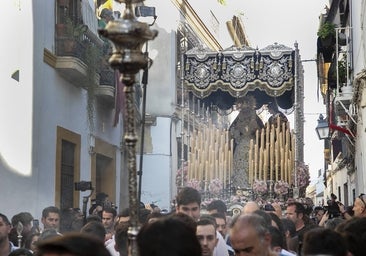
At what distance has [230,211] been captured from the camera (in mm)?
13125

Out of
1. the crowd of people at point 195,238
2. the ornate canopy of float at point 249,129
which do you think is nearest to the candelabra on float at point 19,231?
the crowd of people at point 195,238

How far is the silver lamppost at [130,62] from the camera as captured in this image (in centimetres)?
372

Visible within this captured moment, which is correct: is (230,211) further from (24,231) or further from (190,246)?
(190,246)

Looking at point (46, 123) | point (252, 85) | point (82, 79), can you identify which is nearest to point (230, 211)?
point (252, 85)

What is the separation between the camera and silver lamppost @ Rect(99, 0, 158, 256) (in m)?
3.72

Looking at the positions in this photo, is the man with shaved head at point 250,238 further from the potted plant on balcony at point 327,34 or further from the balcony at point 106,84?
the potted plant on balcony at point 327,34

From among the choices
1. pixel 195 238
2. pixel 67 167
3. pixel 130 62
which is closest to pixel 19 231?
pixel 130 62

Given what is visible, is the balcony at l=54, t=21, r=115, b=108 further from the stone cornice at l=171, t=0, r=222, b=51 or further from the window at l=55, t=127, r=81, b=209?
the stone cornice at l=171, t=0, r=222, b=51

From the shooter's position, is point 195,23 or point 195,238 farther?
point 195,23

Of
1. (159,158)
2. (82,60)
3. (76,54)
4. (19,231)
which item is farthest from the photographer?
(159,158)

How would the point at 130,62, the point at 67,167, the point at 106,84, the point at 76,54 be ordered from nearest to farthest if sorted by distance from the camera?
the point at 130,62 < the point at 76,54 < the point at 67,167 < the point at 106,84

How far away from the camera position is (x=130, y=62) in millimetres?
3754

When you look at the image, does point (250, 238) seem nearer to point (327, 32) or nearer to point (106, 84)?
point (106, 84)

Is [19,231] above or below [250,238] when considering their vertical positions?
below
